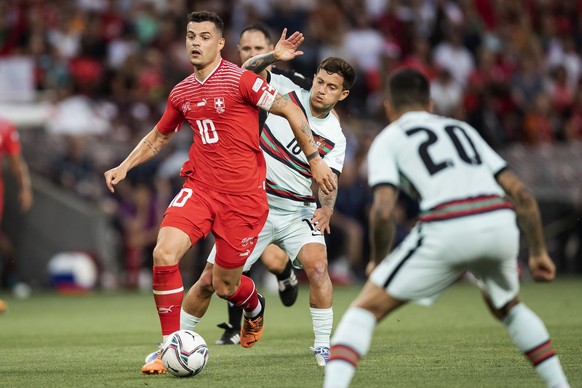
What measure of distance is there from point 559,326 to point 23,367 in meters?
5.81

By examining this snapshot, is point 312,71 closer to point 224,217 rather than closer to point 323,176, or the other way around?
point 224,217

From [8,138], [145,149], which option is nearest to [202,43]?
[145,149]

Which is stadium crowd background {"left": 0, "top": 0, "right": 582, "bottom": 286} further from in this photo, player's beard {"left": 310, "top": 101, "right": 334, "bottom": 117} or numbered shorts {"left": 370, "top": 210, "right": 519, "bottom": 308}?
numbered shorts {"left": 370, "top": 210, "right": 519, "bottom": 308}

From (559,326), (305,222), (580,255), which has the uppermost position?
(305,222)

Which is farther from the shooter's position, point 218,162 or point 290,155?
point 290,155

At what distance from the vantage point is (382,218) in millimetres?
6059

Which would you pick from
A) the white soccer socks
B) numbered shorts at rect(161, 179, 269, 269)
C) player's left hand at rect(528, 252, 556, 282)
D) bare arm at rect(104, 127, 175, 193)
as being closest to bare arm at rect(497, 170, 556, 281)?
player's left hand at rect(528, 252, 556, 282)

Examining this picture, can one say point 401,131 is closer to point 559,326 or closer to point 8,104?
point 559,326

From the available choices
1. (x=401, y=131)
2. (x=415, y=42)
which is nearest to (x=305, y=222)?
(x=401, y=131)

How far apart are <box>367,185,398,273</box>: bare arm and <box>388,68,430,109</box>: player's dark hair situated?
593mm

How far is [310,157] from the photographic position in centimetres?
809

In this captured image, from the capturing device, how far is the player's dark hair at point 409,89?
6.38 metres

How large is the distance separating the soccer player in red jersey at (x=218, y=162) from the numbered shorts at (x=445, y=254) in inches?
94.6

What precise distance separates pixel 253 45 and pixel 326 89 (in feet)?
5.65
